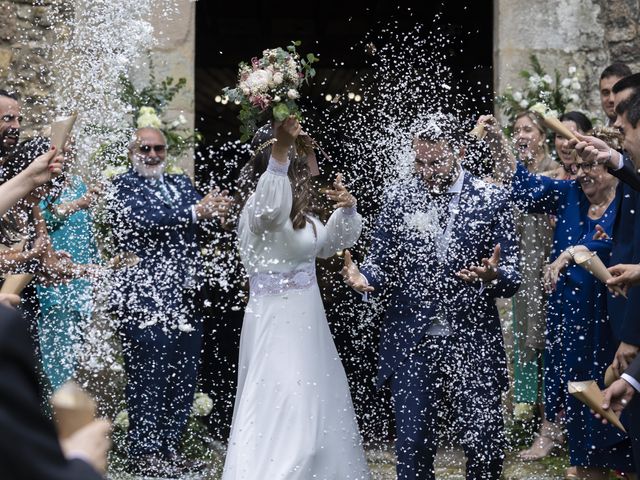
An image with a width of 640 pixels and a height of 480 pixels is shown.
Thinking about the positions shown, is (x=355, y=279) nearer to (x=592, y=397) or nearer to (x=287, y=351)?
(x=287, y=351)

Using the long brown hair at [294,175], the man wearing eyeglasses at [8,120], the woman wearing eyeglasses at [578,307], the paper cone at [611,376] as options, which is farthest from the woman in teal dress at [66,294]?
the paper cone at [611,376]

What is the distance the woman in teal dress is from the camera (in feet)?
21.4

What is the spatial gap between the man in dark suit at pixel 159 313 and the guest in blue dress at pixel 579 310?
2134 millimetres

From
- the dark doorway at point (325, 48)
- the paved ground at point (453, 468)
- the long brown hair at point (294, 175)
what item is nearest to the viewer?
the long brown hair at point (294, 175)

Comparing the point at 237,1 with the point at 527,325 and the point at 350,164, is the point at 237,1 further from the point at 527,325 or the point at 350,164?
the point at 527,325

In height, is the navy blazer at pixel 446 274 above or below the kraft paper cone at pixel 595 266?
below

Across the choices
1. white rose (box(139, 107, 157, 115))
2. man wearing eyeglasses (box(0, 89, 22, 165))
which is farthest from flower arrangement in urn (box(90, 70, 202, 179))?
man wearing eyeglasses (box(0, 89, 22, 165))

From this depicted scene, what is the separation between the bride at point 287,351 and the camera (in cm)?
509

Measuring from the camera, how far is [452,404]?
5469 mm

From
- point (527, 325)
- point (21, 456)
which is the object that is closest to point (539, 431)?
point (527, 325)

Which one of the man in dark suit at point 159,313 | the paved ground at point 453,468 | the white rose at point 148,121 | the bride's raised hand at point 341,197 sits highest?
the white rose at point 148,121

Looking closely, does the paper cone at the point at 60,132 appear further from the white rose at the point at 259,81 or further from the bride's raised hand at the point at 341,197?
the bride's raised hand at the point at 341,197

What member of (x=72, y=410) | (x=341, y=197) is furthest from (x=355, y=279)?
(x=72, y=410)

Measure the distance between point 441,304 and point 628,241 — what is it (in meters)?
1.09
